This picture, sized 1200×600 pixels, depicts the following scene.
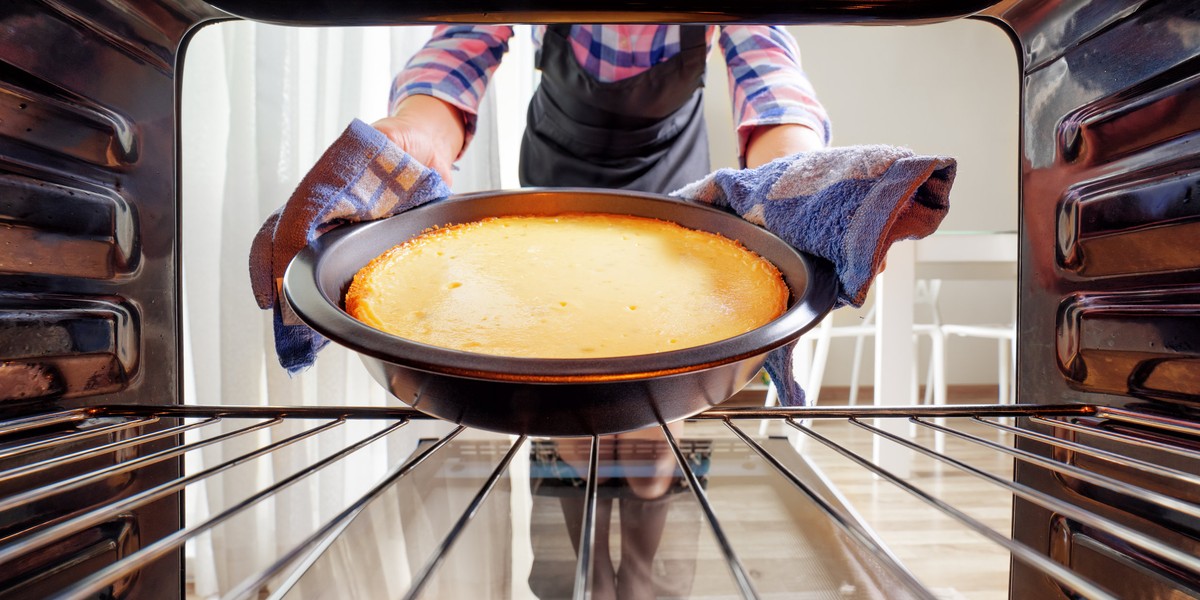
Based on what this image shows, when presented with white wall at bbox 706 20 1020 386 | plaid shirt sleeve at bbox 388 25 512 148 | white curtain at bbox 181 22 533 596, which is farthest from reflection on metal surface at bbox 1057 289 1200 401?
white wall at bbox 706 20 1020 386

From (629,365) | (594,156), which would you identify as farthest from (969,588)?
(629,365)

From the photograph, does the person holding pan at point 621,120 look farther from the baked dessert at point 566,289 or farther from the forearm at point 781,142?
the baked dessert at point 566,289

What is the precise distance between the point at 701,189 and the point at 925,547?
1.12 m

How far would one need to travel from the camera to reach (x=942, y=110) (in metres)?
3.12

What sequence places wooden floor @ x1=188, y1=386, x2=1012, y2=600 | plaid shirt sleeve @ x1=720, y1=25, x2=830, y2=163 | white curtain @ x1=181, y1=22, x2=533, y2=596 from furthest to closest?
white curtain @ x1=181, y1=22, x2=533, y2=596 → plaid shirt sleeve @ x1=720, y1=25, x2=830, y2=163 → wooden floor @ x1=188, y1=386, x2=1012, y2=600

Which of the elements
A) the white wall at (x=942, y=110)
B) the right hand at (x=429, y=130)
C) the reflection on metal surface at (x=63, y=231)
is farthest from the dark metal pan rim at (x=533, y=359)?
the white wall at (x=942, y=110)

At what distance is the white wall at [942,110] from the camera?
304cm

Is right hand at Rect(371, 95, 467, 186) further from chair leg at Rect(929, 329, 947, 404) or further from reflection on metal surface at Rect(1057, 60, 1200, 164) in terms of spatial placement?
chair leg at Rect(929, 329, 947, 404)

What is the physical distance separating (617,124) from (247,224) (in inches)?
24.0

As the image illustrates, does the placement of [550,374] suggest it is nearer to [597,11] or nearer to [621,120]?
[597,11]

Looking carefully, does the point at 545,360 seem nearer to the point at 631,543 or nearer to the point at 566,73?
the point at 631,543

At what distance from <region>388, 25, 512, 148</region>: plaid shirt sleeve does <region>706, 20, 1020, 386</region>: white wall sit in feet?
7.63

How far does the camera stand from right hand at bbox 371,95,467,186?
613 millimetres

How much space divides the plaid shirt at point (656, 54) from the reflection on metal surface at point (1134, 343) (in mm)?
338
